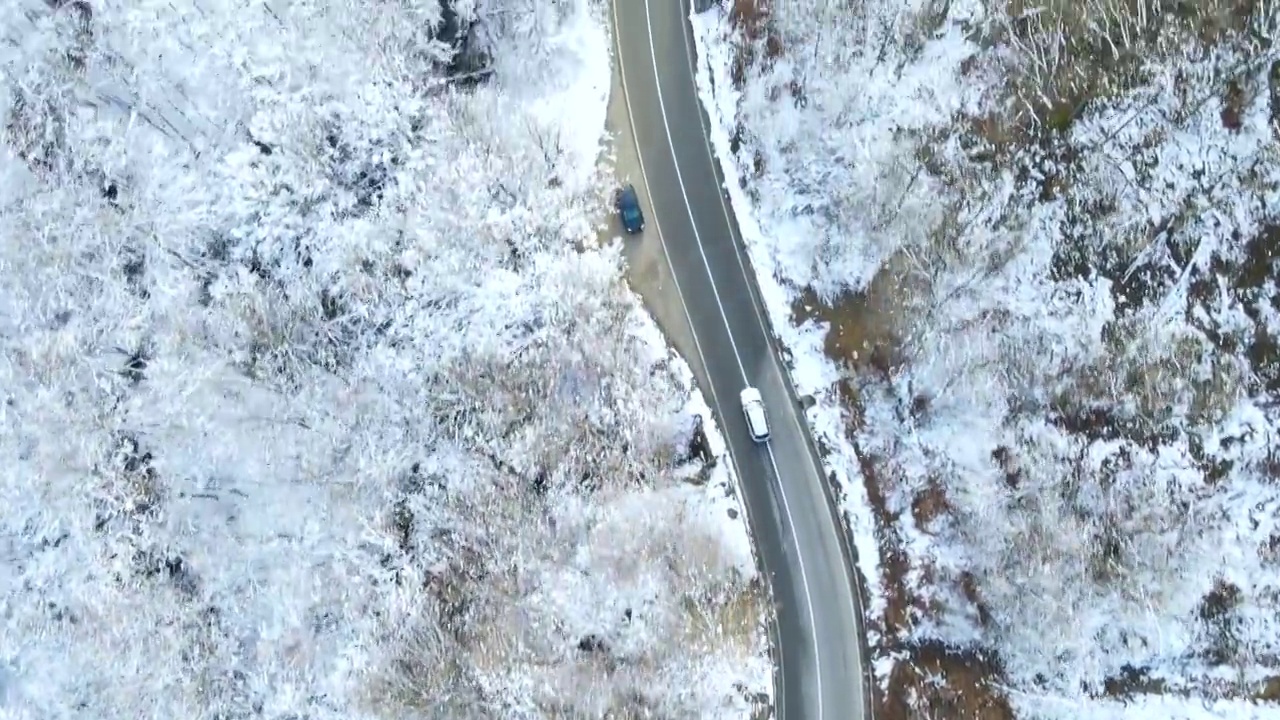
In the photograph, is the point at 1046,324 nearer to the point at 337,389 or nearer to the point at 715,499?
the point at 715,499

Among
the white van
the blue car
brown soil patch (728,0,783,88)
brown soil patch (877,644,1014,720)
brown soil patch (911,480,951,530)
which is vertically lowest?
brown soil patch (877,644,1014,720)

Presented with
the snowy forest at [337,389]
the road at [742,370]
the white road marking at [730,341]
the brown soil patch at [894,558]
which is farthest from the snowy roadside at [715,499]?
the brown soil patch at [894,558]

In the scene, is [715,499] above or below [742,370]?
below

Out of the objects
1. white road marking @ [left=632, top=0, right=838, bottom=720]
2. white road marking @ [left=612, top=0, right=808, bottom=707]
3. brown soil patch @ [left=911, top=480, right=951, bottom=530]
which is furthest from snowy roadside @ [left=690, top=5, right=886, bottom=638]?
white road marking @ [left=612, top=0, right=808, bottom=707]

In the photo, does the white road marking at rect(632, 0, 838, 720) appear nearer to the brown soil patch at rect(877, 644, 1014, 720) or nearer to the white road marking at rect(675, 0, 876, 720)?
the white road marking at rect(675, 0, 876, 720)

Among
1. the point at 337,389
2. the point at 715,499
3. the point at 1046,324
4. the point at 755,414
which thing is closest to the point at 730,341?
the point at 755,414

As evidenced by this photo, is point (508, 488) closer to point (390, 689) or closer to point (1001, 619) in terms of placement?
point (390, 689)

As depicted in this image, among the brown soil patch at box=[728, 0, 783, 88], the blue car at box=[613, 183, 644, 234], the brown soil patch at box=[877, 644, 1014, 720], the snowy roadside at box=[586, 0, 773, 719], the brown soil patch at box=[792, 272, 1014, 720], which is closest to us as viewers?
the brown soil patch at box=[877, 644, 1014, 720]

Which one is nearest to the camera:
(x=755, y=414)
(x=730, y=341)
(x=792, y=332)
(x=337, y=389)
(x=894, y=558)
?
(x=894, y=558)
